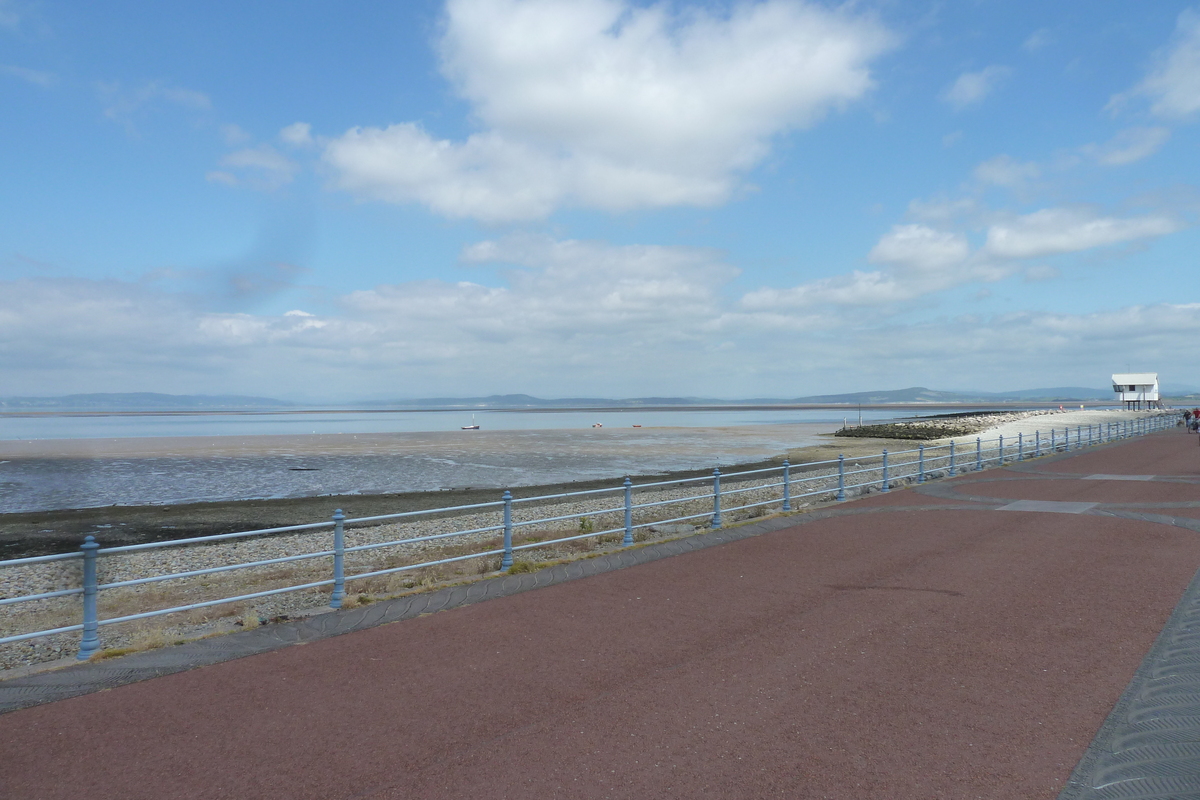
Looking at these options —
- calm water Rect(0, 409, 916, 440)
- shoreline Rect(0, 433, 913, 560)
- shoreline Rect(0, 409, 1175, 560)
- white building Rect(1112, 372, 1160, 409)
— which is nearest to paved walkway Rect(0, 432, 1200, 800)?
shoreline Rect(0, 409, 1175, 560)

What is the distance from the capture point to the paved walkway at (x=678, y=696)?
14.4ft

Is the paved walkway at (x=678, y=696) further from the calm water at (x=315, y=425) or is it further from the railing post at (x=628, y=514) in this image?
the calm water at (x=315, y=425)

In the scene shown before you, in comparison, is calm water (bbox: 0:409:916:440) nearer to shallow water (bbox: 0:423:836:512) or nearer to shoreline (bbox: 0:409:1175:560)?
shallow water (bbox: 0:423:836:512)

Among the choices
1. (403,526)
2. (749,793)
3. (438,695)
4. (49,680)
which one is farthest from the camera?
(403,526)

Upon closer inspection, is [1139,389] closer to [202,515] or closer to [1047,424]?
[1047,424]

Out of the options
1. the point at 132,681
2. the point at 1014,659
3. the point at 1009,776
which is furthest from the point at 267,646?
the point at 1014,659

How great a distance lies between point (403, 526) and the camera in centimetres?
2094

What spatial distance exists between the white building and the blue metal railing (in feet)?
154

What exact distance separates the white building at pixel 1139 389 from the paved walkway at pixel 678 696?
339 ft

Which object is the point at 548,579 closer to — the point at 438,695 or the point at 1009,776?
the point at 438,695

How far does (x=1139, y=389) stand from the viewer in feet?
310

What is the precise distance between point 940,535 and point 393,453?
44.0 meters

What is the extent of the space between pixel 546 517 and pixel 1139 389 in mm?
101871

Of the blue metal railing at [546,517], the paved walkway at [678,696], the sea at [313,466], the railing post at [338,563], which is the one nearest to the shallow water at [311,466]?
the sea at [313,466]
